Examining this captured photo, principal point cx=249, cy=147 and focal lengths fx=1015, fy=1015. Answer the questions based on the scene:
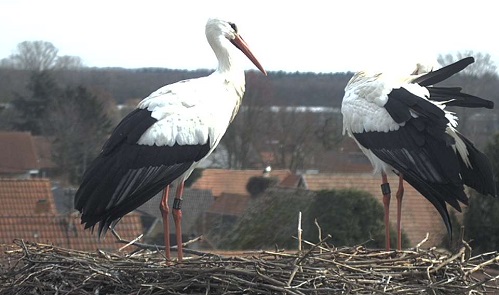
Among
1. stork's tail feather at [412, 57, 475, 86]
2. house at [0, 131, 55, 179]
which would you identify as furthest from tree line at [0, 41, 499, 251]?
stork's tail feather at [412, 57, 475, 86]

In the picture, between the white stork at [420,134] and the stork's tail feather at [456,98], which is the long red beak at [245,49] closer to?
the white stork at [420,134]

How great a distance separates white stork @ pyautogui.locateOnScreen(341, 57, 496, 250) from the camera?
6.84 m

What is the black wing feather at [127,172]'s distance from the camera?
6355mm

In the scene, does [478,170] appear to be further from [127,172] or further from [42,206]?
[42,206]

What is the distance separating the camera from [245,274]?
18.6 feet

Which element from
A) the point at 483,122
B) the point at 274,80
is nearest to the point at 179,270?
the point at 483,122

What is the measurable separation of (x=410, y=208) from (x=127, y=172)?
1135cm

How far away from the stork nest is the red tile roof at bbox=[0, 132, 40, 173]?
33.0 m

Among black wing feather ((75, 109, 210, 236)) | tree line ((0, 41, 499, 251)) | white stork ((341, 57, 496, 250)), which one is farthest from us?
tree line ((0, 41, 499, 251))

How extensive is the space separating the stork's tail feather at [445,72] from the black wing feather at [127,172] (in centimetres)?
184

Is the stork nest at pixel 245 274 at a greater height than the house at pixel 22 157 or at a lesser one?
greater

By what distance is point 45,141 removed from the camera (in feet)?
139

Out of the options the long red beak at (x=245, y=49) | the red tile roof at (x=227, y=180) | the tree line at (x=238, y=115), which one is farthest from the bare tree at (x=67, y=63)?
the long red beak at (x=245, y=49)

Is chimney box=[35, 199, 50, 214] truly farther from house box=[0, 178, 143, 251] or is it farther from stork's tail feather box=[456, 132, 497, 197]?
stork's tail feather box=[456, 132, 497, 197]
